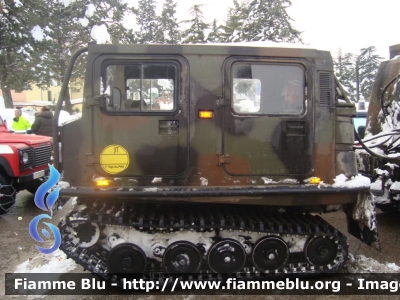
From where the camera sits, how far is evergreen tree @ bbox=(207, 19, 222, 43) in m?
26.3

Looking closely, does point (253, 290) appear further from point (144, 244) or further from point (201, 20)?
point (201, 20)

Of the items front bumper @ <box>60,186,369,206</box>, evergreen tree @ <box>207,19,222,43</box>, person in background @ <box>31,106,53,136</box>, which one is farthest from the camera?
evergreen tree @ <box>207,19,222,43</box>

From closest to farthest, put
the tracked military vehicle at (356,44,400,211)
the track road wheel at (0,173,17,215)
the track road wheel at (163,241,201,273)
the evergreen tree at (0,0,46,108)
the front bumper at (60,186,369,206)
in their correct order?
the front bumper at (60,186,369,206), the track road wheel at (163,241,201,273), the tracked military vehicle at (356,44,400,211), the track road wheel at (0,173,17,215), the evergreen tree at (0,0,46,108)

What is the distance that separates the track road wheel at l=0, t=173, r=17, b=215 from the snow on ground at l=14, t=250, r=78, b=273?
212 cm

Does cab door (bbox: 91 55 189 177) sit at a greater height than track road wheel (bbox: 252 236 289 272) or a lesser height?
greater

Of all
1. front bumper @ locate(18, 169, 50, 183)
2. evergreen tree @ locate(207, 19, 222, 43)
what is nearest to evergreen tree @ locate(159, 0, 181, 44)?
evergreen tree @ locate(207, 19, 222, 43)

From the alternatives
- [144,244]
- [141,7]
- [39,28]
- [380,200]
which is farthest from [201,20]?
[144,244]

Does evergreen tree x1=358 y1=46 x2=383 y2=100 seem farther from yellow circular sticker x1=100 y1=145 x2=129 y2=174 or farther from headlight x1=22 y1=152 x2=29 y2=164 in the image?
yellow circular sticker x1=100 y1=145 x2=129 y2=174

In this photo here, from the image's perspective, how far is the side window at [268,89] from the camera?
13.2 ft

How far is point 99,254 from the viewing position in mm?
4090

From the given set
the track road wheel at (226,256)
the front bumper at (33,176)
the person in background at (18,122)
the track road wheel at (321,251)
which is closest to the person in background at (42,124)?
the person in background at (18,122)

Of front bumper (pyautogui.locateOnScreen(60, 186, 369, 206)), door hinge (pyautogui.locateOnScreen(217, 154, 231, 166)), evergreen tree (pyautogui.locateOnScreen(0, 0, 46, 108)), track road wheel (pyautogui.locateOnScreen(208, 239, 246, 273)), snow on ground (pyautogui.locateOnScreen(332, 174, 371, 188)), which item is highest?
evergreen tree (pyautogui.locateOnScreen(0, 0, 46, 108))

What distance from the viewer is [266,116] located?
158 inches

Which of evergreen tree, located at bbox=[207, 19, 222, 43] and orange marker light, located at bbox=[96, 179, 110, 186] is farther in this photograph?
evergreen tree, located at bbox=[207, 19, 222, 43]
